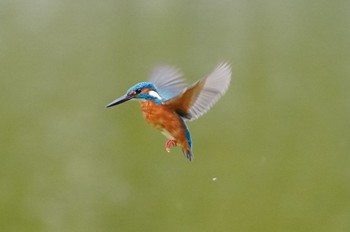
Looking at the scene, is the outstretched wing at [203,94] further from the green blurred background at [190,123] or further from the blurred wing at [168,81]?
the green blurred background at [190,123]

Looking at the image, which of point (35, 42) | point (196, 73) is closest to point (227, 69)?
point (196, 73)

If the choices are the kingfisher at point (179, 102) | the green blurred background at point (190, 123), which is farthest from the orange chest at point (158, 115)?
the green blurred background at point (190, 123)

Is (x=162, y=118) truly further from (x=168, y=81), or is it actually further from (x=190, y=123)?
(x=190, y=123)

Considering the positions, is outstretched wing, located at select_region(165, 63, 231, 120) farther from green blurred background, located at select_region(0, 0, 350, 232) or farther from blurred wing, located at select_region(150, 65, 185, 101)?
green blurred background, located at select_region(0, 0, 350, 232)

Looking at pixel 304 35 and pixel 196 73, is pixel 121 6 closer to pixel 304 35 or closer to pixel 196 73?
pixel 196 73

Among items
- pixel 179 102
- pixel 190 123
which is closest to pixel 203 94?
pixel 179 102

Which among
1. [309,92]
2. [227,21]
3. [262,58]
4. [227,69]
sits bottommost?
[227,69]

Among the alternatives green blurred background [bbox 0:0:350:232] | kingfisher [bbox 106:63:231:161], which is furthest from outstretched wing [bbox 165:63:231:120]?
green blurred background [bbox 0:0:350:232]
